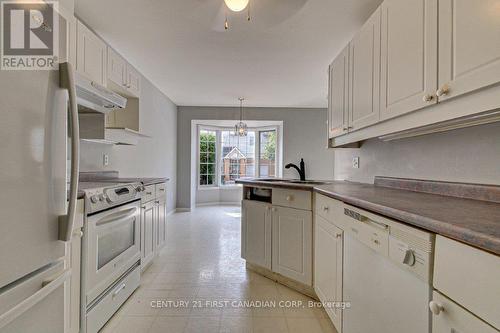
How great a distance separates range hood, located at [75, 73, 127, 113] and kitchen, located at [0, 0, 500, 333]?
0.05ft

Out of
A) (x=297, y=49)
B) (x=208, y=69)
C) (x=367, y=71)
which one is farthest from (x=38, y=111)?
(x=208, y=69)

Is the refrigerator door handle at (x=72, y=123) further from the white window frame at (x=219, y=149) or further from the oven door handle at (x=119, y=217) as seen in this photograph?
the white window frame at (x=219, y=149)

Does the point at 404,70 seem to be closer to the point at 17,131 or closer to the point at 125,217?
the point at 17,131

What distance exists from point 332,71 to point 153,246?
2.61 meters

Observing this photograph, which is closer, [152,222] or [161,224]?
[152,222]

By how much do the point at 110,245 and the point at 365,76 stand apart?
7.17ft

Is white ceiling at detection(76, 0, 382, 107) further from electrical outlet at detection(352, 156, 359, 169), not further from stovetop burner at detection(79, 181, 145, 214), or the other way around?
stovetop burner at detection(79, 181, 145, 214)

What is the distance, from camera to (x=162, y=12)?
7.25ft

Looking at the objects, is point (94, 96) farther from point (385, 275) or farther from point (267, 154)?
point (267, 154)

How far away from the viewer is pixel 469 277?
64 centimetres

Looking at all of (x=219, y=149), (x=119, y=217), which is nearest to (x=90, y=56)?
(x=119, y=217)

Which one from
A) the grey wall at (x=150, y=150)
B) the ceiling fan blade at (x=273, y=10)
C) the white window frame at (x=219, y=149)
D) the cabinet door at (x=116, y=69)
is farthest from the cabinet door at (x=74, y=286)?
the white window frame at (x=219, y=149)

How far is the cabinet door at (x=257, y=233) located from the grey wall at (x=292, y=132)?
3.62 meters

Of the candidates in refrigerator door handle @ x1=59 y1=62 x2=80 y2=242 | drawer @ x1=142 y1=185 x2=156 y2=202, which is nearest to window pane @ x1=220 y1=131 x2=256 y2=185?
drawer @ x1=142 y1=185 x2=156 y2=202
